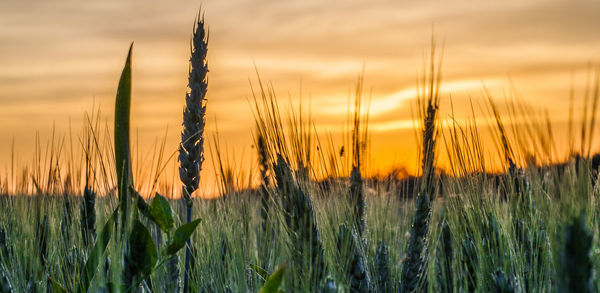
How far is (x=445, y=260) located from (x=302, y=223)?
1.43m

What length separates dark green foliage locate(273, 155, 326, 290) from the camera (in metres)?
1.83

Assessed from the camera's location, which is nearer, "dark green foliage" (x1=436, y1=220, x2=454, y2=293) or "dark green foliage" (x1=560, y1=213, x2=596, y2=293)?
"dark green foliage" (x1=560, y1=213, x2=596, y2=293)

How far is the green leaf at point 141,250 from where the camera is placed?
174 centimetres

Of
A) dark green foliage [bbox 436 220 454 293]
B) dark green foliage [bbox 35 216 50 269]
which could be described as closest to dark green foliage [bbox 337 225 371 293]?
dark green foliage [bbox 436 220 454 293]

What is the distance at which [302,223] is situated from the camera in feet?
6.01

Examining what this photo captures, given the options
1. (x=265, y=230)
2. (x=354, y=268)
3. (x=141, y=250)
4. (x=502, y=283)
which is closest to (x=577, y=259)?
(x=502, y=283)

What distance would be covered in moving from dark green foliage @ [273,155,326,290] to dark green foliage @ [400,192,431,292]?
508 mm

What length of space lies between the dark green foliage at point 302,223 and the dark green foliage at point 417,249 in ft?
1.67

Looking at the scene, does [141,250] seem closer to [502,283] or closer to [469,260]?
[502,283]

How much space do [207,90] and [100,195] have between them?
A: 62 centimetres

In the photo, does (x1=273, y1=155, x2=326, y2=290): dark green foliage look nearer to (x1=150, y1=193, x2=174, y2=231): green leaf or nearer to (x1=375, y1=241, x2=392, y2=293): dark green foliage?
(x1=150, y1=193, x2=174, y2=231): green leaf

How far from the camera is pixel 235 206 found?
3141 millimetres

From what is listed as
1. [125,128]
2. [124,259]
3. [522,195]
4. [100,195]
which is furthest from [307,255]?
[522,195]

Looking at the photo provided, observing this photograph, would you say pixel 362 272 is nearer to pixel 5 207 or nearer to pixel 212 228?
pixel 212 228
